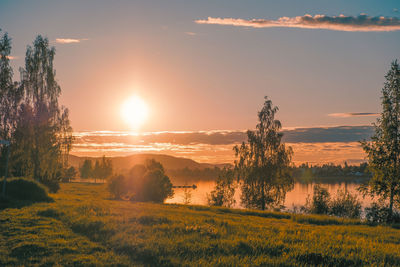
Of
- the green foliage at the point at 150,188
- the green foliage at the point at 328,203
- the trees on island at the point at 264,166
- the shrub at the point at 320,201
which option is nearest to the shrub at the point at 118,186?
the green foliage at the point at 150,188

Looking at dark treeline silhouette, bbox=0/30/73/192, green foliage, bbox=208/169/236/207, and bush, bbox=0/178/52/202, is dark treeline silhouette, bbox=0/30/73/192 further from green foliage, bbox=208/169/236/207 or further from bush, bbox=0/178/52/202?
green foliage, bbox=208/169/236/207

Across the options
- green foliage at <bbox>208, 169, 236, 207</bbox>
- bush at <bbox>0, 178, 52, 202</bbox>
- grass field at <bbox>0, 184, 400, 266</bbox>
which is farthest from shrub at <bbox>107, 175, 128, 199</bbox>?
grass field at <bbox>0, 184, 400, 266</bbox>

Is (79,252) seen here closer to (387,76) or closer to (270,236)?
(270,236)

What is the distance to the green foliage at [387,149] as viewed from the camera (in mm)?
31578

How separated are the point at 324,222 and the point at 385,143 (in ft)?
42.8

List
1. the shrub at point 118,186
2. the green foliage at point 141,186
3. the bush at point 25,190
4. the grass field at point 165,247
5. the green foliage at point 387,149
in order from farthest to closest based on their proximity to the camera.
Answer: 1. the shrub at point 118,186
2. the green foliage at point 141,186
3. the green foliage at point 387,149
4. the bush at point 25,190
5. the grass field at point 165,247

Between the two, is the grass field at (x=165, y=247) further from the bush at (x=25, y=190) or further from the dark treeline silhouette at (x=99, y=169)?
the dark treeline silhouette at (x=99, y=169)

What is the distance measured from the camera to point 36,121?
128 ft

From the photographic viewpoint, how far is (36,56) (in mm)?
40688

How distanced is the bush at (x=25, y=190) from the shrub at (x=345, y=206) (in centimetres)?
3293

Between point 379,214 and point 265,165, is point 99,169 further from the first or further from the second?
point 379,214

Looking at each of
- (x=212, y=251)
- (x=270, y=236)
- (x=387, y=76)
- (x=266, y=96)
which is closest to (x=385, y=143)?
(x=387, y=76)

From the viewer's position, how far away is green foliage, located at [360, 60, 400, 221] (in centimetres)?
3158

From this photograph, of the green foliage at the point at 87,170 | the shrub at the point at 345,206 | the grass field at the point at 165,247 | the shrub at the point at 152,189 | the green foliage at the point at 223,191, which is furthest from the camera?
the green foliage at the point at 87,170
